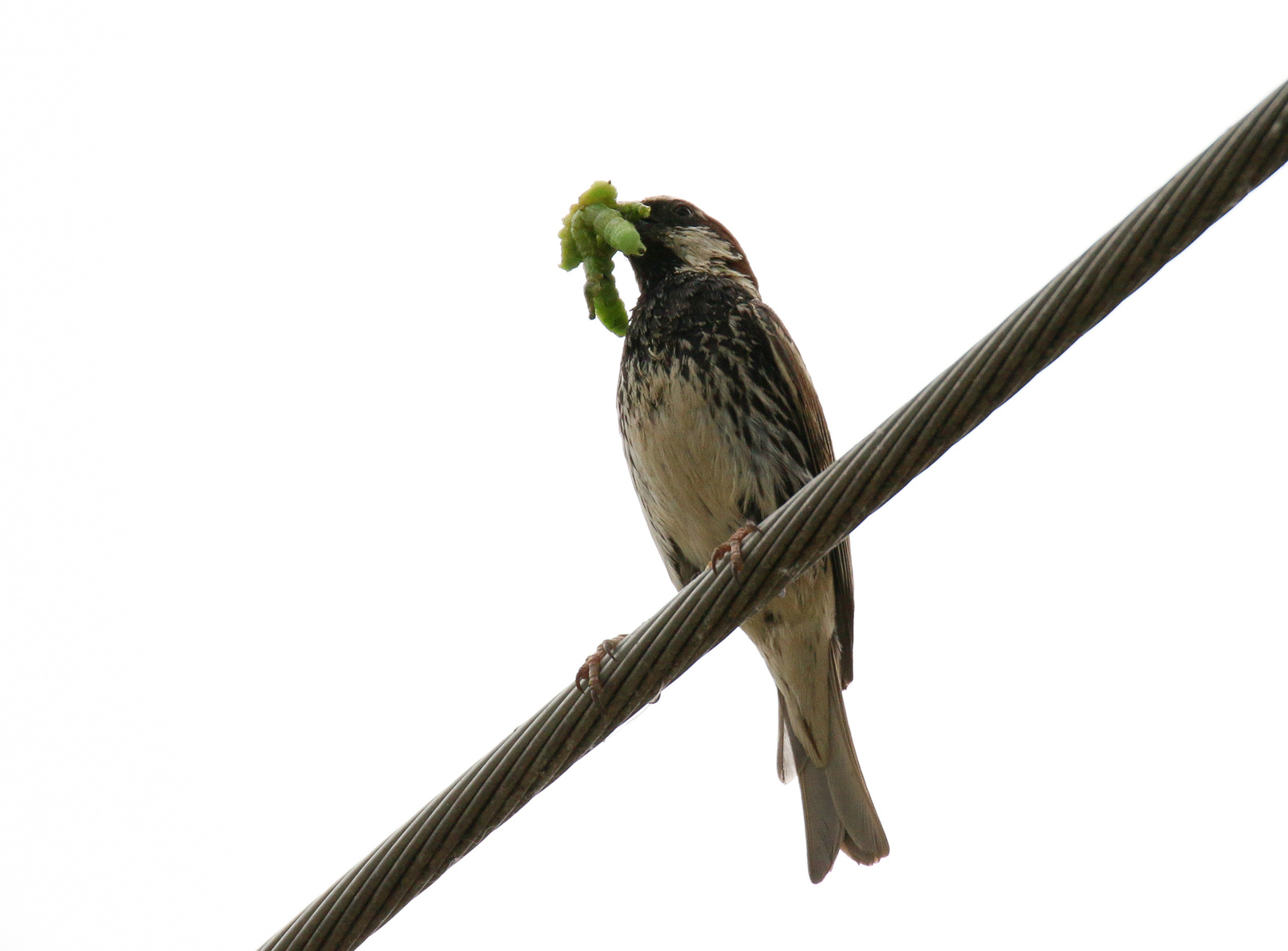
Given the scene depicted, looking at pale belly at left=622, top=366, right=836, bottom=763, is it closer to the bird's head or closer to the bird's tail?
the bird's tail

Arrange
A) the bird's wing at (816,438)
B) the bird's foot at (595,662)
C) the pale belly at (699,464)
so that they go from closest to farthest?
the bird's foot at (595,662) → the pale belly at (699,464) → the bird's wing at (816,438)

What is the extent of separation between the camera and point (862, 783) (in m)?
4.73

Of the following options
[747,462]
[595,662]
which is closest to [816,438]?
[747,462]

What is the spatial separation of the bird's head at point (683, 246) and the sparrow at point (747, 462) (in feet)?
0.03

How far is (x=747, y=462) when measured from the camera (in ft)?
14.3

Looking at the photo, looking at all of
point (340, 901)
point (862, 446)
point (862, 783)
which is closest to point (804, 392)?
point (862, 783)

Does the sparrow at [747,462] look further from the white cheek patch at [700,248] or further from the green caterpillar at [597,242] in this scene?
the green caterpillar at [597,242]

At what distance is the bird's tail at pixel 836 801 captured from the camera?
4.64 m

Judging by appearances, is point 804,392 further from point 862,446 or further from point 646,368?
point 862,446

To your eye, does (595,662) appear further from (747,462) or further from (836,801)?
(836,801)

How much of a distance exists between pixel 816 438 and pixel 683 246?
108 cm

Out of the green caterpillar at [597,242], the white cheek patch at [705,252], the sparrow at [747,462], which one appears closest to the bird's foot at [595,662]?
the sparrow at [747,462]

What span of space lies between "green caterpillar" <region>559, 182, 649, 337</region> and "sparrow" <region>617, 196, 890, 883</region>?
23 centimetres

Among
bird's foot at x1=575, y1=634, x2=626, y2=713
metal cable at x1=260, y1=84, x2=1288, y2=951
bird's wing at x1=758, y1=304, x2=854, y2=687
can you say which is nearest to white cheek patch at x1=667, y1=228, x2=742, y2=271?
bird's wing at x1=758, y1=304, x2=854, y2=687
